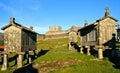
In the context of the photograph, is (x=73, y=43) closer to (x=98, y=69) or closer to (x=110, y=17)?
(x=110, y=17)

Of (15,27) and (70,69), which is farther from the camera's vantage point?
(15,27)

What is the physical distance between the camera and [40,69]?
67.8ft

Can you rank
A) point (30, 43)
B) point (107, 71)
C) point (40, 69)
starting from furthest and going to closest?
1. point (30, 43)
2. point (40, 69)
3. point (107, 71)

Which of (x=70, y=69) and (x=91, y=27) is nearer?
(x=70, y=69)

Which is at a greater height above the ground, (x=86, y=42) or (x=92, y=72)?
(x=86, y=42)

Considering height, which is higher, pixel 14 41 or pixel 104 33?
pixel 104 33

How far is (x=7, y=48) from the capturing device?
24.0 m

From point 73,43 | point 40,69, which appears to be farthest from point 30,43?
point 73,43

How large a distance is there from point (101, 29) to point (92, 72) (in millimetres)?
8030

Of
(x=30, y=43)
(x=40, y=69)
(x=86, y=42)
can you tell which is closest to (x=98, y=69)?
(x=40, y=69)

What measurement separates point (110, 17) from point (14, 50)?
12573mm

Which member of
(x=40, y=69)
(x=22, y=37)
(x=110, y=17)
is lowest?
(x=40, y=69)

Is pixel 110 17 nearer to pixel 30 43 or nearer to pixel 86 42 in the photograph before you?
pixel 86 42

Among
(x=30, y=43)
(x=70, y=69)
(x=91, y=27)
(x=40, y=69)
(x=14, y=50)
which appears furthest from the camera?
(x=30, y=43)
